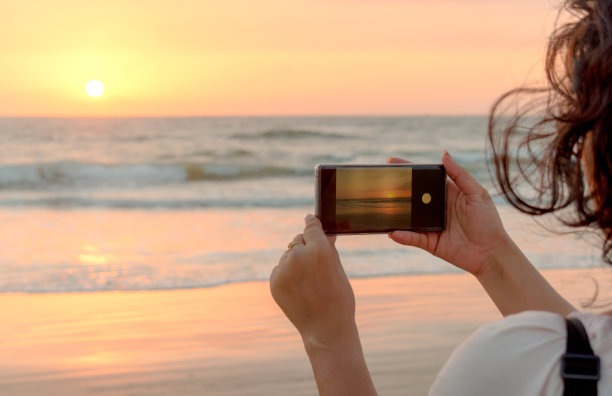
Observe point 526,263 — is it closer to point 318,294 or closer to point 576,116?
point 318,294

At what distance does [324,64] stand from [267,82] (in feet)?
13.0

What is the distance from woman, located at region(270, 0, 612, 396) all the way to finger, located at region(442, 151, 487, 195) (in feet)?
0.24

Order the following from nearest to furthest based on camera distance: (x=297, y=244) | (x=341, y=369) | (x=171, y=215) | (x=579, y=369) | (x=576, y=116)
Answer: (x=579, y=369), (x=576, y=116), (x=341, y=369), (x=297, y=244), (x=171, y=215)

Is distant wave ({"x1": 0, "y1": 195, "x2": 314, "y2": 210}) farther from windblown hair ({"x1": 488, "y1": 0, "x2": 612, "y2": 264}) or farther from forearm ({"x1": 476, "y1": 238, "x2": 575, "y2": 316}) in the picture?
windblown hair ({"x1": 488, "y1": 0, "x2": 612, "y2": 264})

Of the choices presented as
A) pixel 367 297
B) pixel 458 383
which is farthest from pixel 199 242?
pixel 458 383

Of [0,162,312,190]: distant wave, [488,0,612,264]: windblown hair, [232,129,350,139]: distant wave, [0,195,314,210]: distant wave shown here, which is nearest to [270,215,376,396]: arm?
[488,0,612,264]: windblown hair

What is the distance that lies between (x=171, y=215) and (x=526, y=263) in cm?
907

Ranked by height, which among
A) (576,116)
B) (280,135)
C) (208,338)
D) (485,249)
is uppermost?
(576,116)

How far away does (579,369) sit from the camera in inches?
29.0

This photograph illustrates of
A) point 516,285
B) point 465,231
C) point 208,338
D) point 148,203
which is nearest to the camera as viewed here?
point 516,285

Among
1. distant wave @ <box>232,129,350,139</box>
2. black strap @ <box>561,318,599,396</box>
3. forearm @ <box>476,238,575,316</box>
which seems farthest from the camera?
distant wave @ <box>232,129,350,139</box>

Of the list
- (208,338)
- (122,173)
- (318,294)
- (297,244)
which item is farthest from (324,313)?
(122,173)

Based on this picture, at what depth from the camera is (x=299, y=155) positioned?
70.7 ft

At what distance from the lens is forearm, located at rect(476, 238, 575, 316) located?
1.48 metres
